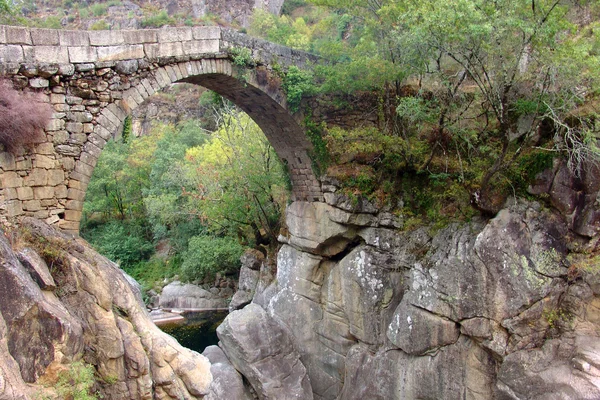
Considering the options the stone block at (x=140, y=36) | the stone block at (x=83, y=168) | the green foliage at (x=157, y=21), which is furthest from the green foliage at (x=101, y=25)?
the stone block at (x=83, y=168)

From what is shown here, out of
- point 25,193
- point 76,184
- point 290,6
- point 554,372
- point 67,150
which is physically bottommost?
point 554,372

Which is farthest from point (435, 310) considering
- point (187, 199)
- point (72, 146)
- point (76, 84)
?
point (187, 199)

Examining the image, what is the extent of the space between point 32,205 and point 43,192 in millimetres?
221

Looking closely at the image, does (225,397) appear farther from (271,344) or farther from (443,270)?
(443,270)

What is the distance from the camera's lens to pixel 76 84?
20.8 ft

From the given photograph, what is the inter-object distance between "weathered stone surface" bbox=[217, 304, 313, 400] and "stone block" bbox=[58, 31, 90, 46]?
654cm

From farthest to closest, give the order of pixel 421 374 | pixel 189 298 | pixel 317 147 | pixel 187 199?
pixel 187 199, pixel 189 298, pixel 317 147, pixel 421 374

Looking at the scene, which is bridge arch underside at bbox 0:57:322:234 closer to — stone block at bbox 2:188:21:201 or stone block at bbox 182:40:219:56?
stone block at bbox 2:188:21:201

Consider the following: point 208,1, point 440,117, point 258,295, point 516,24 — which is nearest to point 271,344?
point 258,295

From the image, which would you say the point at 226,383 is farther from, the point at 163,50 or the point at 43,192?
the point at 163,50

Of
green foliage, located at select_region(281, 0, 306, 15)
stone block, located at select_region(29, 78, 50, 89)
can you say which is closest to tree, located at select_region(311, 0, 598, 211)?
stone block, located at select_region(29, 78, 50, 89)

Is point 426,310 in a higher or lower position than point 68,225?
lower

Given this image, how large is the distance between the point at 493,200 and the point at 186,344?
10.3 meters

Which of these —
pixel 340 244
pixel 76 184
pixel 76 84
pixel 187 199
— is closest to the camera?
pixel 76 84
